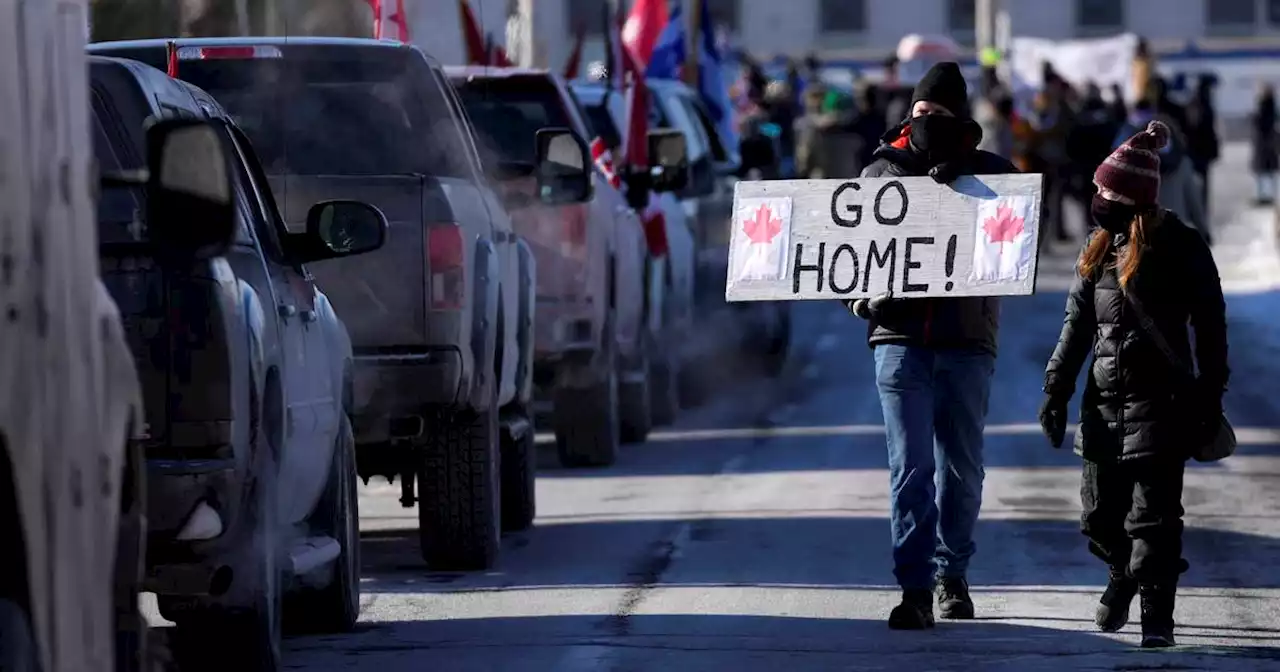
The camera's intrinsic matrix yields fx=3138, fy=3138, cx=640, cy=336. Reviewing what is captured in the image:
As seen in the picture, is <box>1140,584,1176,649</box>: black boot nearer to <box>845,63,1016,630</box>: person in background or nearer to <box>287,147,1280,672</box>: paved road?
→ <box>287,147,1280,672</box>: paved road

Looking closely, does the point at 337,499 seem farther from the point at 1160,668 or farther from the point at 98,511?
the point at 98,511

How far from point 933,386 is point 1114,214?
36.0 inches

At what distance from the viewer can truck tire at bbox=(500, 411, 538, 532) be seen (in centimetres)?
1295

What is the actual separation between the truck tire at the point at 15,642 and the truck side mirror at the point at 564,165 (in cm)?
770

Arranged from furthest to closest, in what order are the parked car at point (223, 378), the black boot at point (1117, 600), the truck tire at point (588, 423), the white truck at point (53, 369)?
the truck tire at point (588, 423) → the black boot at point (1117, 600) → the parked car at point (223, 378) → the white truck at point (53, 369)

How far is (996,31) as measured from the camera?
3174 inches

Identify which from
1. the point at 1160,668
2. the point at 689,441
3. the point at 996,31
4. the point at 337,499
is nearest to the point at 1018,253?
the point at 1160,668

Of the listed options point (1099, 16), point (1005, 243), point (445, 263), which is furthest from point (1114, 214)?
point (1099, 16)

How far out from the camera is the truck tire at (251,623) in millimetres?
7867

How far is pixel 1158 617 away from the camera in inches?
364

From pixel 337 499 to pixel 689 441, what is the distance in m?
8.47

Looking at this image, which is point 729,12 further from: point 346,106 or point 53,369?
point 53,369

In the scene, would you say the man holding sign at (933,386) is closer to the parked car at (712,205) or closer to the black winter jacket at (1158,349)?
the black winter jacket at (1158,349)

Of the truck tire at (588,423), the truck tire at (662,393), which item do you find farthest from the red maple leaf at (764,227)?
the truck tire at (662,393)
